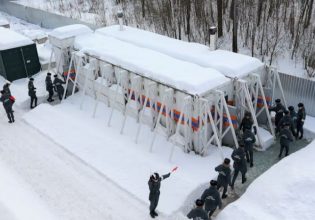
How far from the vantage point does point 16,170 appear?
10.2m

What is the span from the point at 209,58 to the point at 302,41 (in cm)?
578

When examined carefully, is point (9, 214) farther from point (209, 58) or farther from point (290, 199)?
point (209, 58)

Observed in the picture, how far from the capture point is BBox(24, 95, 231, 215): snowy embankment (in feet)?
29.3

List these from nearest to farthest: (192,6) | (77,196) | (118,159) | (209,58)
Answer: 1. (77,196)
2. (118,159)
3. (209,58)
4. (192,6)

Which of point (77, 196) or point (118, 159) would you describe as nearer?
point (77, 196)

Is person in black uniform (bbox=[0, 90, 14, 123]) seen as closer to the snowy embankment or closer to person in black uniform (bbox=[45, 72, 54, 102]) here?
the snowy embankment

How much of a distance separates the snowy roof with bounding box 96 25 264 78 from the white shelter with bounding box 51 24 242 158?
471 millimetres

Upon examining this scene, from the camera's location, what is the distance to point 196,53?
11.8 meters

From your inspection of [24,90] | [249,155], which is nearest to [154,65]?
[249,155]

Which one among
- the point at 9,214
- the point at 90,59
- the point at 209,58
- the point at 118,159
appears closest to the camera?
the point at 9,214

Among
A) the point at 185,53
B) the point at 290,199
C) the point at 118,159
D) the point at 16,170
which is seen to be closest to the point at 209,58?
the point at 185,53

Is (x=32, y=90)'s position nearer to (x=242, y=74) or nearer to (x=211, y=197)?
(x=242, y=74)

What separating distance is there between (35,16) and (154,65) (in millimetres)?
16420

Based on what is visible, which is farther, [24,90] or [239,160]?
[24,90]
